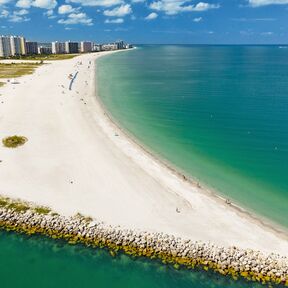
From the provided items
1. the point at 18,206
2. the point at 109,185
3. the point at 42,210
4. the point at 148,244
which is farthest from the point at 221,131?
the point at 18,206

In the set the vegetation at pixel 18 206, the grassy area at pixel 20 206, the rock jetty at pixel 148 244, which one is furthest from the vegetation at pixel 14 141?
the vegetation at pixel 18 206

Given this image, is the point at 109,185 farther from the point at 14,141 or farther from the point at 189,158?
the point at 14,141

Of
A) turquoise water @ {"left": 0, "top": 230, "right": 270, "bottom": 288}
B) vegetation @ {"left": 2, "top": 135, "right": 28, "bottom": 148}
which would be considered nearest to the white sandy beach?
vegetation @ {"left": 2, "top": 135, "right": 28, "bottom": 148}

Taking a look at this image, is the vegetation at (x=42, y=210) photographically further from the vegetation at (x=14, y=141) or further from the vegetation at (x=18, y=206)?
the vegetation at (x=14, y=141)

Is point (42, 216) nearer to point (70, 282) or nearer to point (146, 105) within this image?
point (70, 282)

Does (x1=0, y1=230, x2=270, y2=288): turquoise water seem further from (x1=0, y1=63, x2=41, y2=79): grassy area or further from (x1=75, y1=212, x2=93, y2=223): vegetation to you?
(x1=0, y1=63, x2=41, y2=79): grassy area
